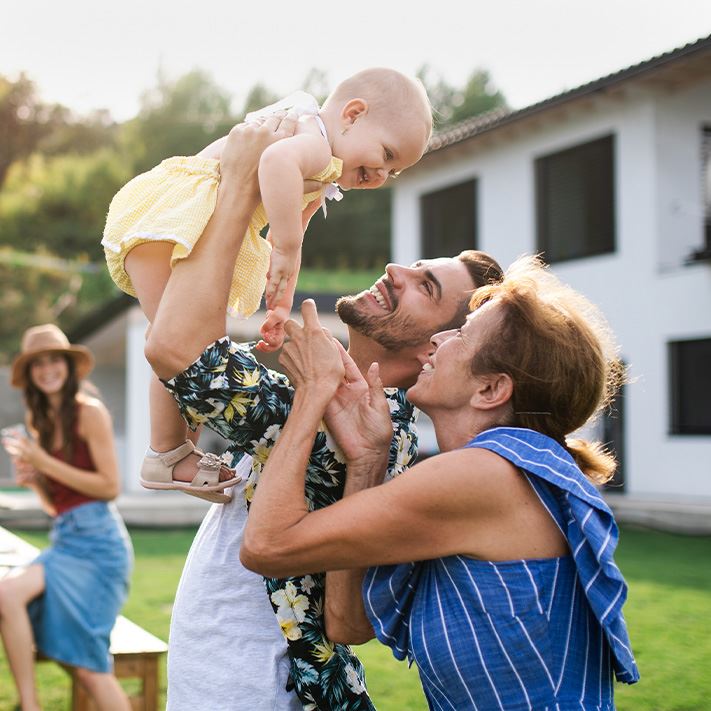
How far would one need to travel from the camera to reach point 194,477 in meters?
2.58

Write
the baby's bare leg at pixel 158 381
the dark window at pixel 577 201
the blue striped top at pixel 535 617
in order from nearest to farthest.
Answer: the blue striped top at pixel 535 617, the baby's bare leg at pixel 158 381, the dark window at pixel 577 201

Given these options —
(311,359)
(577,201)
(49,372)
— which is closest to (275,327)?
(311,359)

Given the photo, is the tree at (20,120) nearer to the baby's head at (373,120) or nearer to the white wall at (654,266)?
the white wall at (654,266)

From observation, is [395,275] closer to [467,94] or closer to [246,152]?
[246,152]

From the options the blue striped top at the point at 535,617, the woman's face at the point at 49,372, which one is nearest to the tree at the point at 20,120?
the woman's face at the point at 49,372

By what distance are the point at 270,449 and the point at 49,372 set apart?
450 centimetres

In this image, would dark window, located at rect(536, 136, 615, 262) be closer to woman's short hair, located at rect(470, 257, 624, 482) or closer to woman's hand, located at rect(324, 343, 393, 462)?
woman's short hair, located at rect(470, 257, 624, 482)

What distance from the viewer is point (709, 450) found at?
15000 mm

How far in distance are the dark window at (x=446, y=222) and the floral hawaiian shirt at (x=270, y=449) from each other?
17.9 metres

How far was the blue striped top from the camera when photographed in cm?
211

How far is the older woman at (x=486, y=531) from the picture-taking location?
2121 mm

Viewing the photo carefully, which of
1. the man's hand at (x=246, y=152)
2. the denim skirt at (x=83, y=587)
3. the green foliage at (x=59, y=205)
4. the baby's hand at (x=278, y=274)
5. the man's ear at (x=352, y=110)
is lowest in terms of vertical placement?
the denim skirt at (x=83, y=587)

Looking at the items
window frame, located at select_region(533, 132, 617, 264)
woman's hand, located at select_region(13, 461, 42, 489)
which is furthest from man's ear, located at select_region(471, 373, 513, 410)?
window frame, located at select_region(533, 132, 617, 264)

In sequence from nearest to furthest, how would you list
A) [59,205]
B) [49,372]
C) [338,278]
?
[49,372] → [338,278] → [59,205]
